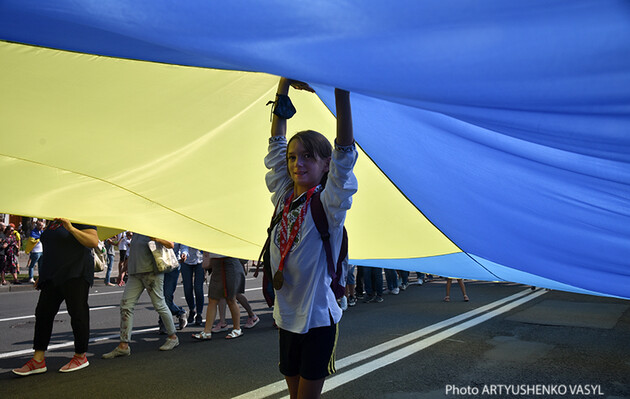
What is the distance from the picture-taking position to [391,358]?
6.07 meters

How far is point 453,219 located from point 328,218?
1479 mm

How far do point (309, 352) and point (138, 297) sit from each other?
5.03 metres

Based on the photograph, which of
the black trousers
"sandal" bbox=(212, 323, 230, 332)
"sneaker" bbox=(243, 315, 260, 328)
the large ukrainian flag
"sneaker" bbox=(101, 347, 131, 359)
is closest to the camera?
the large ukrainian flag

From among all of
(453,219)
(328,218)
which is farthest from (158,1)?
(453,219)

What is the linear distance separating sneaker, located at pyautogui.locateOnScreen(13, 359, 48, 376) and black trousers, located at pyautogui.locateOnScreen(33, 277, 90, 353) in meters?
0.22

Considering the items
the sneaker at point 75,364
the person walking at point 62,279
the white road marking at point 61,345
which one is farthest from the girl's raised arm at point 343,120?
the white road marking at point 61,345

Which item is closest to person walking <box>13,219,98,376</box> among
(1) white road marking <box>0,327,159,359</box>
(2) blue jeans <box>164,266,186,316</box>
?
(1) white road marking <box>0,327,159,359</box>

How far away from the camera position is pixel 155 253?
6684mm

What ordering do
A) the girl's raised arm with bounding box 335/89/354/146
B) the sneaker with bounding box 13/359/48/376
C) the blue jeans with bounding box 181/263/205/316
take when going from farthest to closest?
1. the blue jeans with bounding box 181/263/205/316
2. the sneaker with bounding box 13/359/48/376
3. the girl's raised arm with bounding box 335/89/354/146

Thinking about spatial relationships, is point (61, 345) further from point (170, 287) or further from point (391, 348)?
point (391, 348)

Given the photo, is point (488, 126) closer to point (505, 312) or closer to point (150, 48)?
point (150, 48)

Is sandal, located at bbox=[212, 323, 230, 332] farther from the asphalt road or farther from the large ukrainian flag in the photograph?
the large ukrainian flag

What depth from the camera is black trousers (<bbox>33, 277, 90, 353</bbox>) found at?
528 cm

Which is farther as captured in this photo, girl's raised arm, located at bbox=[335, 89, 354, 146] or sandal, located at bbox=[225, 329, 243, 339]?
sandal, located at bbox=[225, 329, 243, 339]
